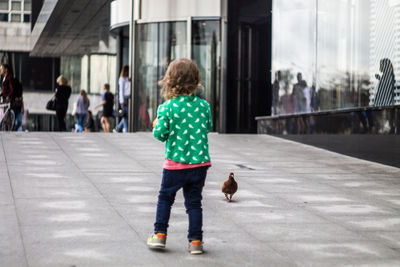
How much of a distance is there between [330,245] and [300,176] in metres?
3.99

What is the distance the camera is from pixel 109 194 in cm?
722

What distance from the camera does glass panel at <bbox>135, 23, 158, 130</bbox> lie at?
18.6 meters

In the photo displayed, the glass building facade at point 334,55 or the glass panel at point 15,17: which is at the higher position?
the glass panel at point 15,17

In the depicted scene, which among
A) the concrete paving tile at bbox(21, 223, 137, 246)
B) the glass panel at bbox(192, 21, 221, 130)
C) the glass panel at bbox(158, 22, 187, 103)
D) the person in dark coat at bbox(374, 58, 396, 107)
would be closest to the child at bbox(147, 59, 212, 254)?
the concrete paving tile at bbox(21, 223, 137, 246)

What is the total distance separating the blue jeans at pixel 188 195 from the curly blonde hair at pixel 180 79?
0.56m

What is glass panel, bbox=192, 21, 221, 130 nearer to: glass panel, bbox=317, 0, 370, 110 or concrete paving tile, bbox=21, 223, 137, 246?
glass panel, bbox=317, 0, 370, 110

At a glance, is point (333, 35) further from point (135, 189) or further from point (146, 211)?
point (146, 211)

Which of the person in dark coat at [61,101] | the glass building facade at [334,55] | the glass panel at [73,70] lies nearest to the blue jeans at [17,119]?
the person in dark coat at [61,101]

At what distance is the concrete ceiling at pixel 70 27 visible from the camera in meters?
27.1

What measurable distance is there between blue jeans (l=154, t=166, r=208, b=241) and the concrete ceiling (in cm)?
2084

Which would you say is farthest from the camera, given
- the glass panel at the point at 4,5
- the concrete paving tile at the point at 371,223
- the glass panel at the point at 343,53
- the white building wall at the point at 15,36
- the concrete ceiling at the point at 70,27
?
the white building wall at the point at 15,36

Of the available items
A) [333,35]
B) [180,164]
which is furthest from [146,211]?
[333,35]

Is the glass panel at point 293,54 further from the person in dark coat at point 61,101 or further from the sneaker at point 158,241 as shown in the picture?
the sneaker at point 158,241

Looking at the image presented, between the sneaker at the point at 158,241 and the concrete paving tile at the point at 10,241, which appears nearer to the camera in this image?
the concrete paving tile at the point at 10,241
